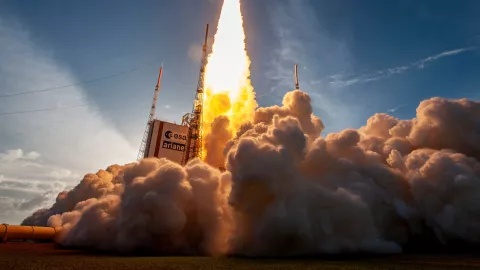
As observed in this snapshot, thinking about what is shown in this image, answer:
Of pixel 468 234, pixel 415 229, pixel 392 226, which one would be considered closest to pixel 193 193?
pixel 392 226

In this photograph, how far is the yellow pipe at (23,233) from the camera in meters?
51.5

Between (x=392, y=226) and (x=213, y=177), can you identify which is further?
(x=213, y=177)

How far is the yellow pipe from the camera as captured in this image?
51.5m

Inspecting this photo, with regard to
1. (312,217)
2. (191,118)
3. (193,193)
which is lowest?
(312,217)

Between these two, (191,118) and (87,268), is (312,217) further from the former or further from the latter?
(191,118)

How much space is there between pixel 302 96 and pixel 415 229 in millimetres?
25579

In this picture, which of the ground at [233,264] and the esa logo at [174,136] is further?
the esa logo at [174,136]

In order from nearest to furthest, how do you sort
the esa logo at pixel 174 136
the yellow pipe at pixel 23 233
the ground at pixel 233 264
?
the ground at pixel 233 264 < the yellow pipe at pixel 23 233 < the esa logo at pixel 174 136

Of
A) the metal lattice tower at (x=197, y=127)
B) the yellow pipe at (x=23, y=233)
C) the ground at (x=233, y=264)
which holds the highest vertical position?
the metal lattice tower at (x=197, y=127)

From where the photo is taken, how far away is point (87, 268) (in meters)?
24.3

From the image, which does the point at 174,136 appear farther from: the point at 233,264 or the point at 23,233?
the point at 233,264

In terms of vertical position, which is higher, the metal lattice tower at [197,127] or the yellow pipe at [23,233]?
the metal lattice tower at [197,127]

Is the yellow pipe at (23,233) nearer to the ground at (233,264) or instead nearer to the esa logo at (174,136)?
the ground at (233,264)

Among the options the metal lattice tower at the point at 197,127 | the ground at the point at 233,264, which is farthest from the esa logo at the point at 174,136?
the ground at the point at 233,264
